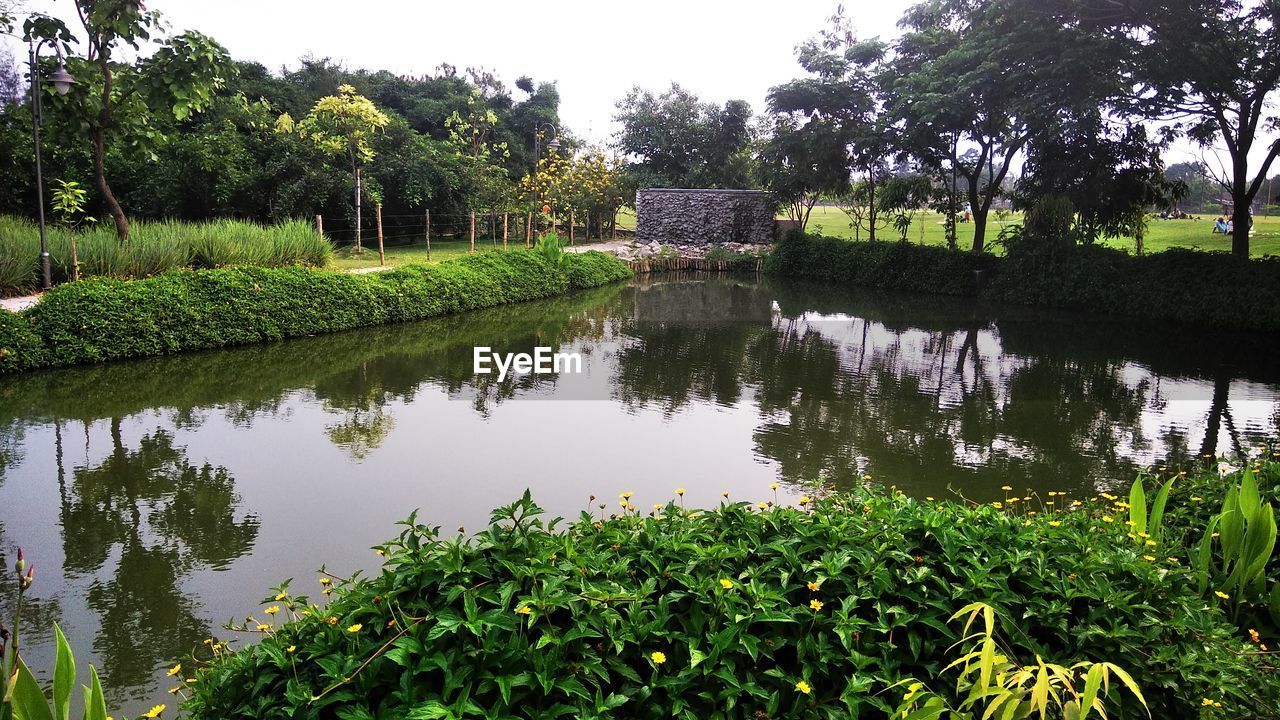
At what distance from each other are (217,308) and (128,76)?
4.03 meters

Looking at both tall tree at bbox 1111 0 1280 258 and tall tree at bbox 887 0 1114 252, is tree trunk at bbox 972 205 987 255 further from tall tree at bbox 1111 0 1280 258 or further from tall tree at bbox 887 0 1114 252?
tall tree at bbox 1111 0 1280 258

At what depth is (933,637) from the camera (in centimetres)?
218

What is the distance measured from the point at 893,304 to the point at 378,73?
60.6 feet

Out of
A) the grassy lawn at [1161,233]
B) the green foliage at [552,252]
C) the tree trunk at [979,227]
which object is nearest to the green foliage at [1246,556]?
the green foliage at [552,252]

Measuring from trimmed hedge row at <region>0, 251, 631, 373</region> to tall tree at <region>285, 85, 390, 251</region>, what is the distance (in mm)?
4901

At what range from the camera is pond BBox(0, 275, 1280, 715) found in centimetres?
405

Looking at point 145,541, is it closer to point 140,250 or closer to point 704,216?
point 140,250

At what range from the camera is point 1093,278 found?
47.7ft

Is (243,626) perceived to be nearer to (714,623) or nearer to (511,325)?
(714,623)

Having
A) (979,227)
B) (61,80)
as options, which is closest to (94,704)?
(61,80)

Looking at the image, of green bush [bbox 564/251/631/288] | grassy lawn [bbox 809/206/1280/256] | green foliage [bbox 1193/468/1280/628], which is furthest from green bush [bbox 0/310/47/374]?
grassy lawn [bbox 809/206/1280/256]

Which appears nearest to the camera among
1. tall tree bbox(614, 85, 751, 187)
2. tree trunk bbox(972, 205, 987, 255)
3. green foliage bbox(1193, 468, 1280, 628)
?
green foliage bbox(1193, 468, 1280, 628)

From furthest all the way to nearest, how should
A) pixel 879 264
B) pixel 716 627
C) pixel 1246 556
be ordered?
pixel 879 264 → pixel 1246 556 → pixel 716 627

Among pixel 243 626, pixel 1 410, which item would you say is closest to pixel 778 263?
pixel 1 410
